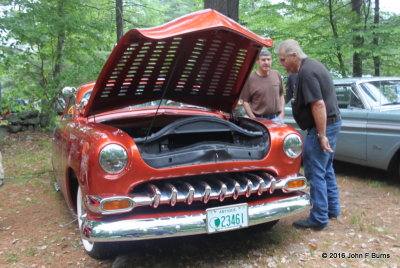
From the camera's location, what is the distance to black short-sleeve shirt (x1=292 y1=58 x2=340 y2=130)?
3.19m

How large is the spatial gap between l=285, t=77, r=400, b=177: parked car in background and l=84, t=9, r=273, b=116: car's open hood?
195 centimetres

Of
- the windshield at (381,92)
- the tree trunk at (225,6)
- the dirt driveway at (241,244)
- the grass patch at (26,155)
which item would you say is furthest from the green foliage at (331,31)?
the grass patch at (26,155)

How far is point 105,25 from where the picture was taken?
8836mm

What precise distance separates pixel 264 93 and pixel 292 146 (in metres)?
1.58

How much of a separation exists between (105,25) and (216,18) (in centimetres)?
687

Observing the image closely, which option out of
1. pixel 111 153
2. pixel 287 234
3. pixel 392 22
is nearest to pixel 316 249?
pixel 287 234

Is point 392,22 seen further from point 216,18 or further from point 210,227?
point 210,227

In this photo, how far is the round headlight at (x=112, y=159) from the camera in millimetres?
2471

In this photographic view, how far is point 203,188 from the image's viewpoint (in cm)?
265

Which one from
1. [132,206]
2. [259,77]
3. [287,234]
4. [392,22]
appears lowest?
[287,234]

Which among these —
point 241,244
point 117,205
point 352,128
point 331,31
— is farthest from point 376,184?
point 331,31

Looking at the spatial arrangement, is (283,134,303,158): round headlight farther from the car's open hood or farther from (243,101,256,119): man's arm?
(243,101,256,119): man's arm

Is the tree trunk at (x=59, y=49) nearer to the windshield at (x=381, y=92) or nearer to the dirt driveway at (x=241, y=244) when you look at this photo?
the dirt driveway at (x=241, y=244)

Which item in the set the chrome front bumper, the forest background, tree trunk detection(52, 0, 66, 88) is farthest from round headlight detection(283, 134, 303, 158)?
tree trunk detection(52, 0, 66, 88)
